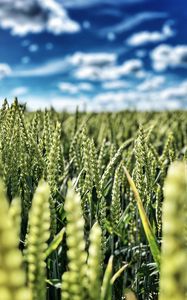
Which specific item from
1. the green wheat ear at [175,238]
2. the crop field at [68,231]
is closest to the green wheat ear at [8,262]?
the crop field at [68,231]

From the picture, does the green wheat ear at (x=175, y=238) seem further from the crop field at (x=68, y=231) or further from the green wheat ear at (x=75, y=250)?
the green wheat ear at (x=75, y=250)

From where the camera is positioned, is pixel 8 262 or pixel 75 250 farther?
pixel 75 250

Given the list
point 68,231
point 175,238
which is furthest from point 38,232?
point 175,238

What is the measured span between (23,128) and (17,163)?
155 millimetres

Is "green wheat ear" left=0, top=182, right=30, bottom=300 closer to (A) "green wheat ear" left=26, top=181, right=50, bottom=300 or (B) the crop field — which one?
(B) the crop field

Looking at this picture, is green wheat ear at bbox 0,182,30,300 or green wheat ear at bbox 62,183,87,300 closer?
green wheat ear at bbox 0,182,30,300

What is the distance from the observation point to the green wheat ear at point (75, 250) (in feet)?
1.95

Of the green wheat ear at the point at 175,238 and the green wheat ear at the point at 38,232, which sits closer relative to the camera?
the green wheat ear at the point at 175,238

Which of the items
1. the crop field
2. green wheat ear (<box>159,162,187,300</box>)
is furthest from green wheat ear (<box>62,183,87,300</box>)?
green wheat ear (<box>159,162,187,300</box>)

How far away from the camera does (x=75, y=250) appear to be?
602mm

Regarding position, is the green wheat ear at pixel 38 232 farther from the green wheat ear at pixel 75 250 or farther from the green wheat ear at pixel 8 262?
the green wheat ear at pixel 8 262

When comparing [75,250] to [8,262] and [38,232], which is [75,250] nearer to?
[38,232]

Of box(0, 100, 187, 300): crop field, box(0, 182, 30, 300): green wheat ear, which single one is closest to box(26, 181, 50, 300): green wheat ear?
box(0, 100, 187, 300): crop field

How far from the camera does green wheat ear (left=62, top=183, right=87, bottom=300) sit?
595mm
